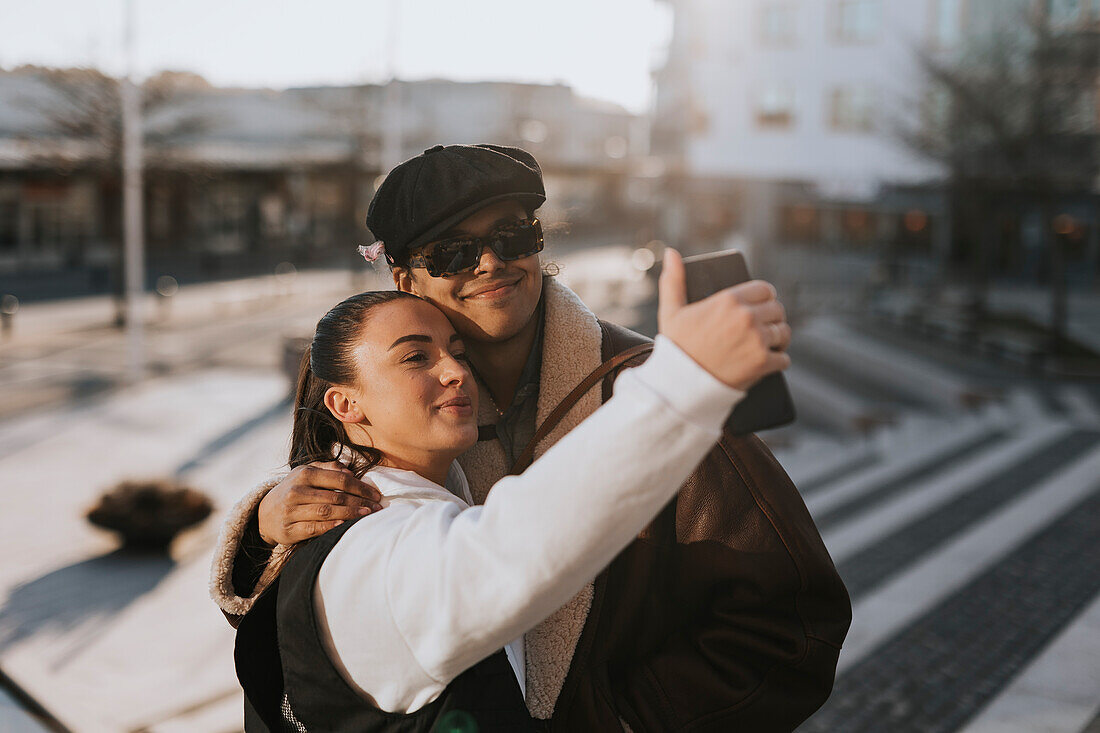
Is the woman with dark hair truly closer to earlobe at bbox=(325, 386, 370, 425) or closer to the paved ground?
earlobe at bbox=(325, 386, 370, 425)

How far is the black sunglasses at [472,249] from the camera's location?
2.03 meters

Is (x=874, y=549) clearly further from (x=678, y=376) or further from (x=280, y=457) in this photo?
(x=678, y=376)

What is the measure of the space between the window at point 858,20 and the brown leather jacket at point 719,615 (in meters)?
37.8

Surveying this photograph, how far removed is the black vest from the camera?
1602 millimetres

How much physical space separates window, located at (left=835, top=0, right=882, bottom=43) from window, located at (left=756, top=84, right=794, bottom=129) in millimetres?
2594

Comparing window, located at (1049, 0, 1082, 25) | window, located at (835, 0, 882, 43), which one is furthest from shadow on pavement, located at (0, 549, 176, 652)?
window, located at (835, 0, 882, 43)

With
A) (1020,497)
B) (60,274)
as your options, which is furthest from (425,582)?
(60,274)

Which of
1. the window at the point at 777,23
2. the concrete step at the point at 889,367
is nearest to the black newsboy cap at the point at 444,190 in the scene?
the concrete step at the point at 889,367

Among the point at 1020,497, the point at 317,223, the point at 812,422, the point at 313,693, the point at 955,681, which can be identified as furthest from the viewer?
the point at 317,223

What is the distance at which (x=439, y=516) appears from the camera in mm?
1485

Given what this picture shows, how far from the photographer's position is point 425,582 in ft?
4.60

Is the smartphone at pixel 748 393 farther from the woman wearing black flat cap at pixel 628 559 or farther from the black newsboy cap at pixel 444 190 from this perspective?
the black newsboy cap at pixel 444 190

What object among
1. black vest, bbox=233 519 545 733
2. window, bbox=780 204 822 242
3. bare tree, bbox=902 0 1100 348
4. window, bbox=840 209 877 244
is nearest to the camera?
black vest, bbox=233 519 545 733

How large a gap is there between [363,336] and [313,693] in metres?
0.60
